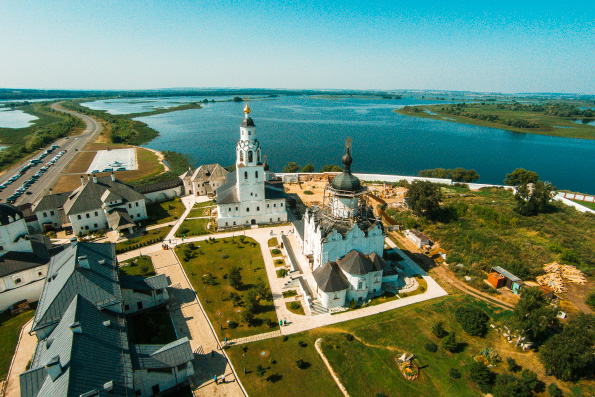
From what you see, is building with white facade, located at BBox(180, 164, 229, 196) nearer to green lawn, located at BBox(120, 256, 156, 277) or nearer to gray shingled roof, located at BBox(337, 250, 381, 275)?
green lawn, located at BBox(120, 256, 156, 277)

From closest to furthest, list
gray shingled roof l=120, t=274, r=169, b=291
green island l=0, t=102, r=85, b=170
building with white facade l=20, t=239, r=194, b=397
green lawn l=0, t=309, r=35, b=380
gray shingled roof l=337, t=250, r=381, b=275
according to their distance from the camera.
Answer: building with white facade l=20, t=239, r=194, b=397 → green lawn l=0, t=309, r=35, b=380 → gray shingled roof l=120, t=274, r=169, b=291 → gray shingled roof l=337, t=250, r=381, b=275 → green island l=0, t=102, r=85, b=170

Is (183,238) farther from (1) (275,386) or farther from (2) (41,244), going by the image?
(1) (275,386)

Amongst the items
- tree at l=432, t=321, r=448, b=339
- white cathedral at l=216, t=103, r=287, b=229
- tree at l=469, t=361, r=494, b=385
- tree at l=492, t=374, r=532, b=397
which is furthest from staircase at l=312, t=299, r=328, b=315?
white cathedral at l=216, t=103, r=287, b=229

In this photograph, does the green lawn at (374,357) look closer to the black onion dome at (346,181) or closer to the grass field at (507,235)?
the grass field at (507,235)

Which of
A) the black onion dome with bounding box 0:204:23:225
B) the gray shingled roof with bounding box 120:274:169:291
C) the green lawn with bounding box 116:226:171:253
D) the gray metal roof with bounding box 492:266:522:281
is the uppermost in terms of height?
the black onion dome with bounding box 0:204:23:225

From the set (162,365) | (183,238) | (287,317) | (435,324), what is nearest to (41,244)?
(183,238)

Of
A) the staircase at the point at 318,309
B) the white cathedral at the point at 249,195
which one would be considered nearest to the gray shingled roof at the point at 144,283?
the staircase at the point at 318,309
